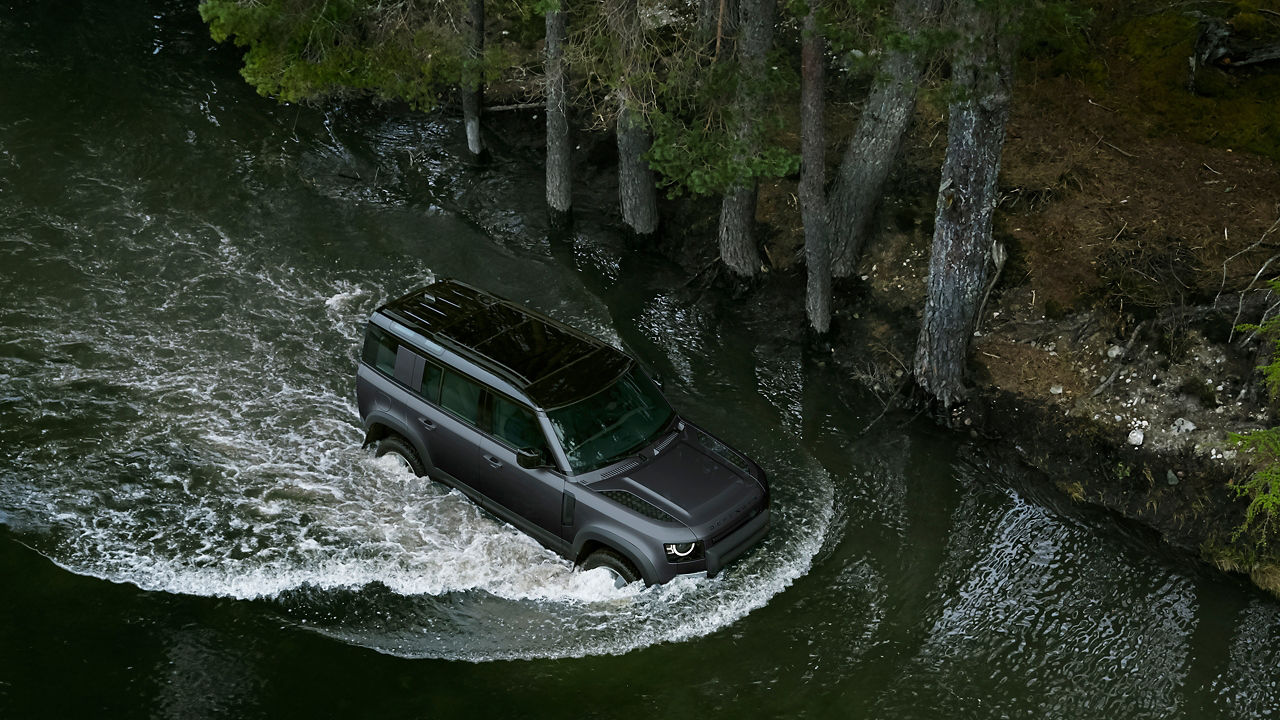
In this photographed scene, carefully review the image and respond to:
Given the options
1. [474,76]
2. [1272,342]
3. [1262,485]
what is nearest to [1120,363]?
[1272,342]

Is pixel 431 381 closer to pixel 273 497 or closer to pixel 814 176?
pixel 273 497

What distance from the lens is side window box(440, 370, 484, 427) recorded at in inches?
380

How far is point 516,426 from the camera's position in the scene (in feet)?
30.8

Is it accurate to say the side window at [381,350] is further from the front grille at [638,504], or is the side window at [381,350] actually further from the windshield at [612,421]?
the front grille at [638,504]

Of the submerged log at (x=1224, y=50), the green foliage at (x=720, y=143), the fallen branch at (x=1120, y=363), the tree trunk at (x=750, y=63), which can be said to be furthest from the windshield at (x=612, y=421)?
the submerged log at (x=1224, y=50)

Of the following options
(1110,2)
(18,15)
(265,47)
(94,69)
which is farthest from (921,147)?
(18,15)

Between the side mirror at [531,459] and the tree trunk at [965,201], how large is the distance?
4945 millimetres

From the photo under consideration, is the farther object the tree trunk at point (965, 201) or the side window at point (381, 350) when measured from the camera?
the side window at point (381, 350)

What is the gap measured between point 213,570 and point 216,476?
137cm

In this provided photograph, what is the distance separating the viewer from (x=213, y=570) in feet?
30.6

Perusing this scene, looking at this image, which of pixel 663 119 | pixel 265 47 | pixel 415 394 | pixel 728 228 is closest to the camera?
pixel 415 394

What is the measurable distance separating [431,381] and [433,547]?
1562 mm

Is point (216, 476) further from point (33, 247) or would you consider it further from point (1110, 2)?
point (1110, 2)

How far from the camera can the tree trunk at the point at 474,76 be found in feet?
46.0
